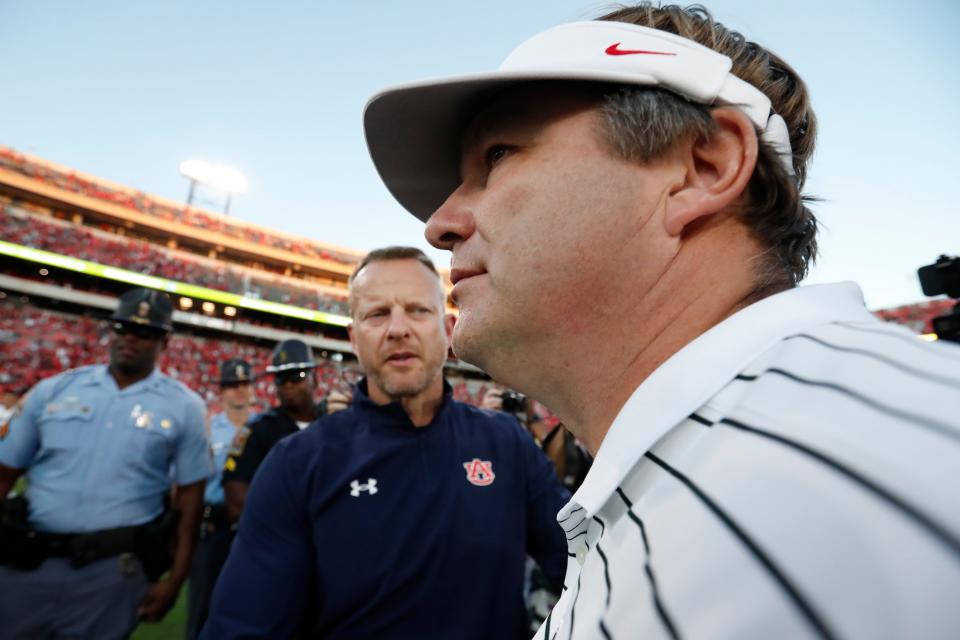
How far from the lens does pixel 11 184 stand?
93.9 feet

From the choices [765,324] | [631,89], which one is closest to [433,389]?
[631,89]

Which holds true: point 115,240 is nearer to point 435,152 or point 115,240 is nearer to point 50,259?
point 50,259

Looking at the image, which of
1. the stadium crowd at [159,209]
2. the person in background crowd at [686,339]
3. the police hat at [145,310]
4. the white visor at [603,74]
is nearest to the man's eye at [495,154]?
the person in background crowd at [686,339]

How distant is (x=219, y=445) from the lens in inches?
243

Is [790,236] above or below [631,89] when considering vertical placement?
below

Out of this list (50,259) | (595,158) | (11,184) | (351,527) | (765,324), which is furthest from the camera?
(11,184)

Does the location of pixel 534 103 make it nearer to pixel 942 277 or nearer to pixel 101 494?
pixel 942 277

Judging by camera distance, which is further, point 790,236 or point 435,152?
point 435,152

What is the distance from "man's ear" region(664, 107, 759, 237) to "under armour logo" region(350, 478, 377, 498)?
160 cm

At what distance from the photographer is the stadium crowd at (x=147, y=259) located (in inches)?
1053

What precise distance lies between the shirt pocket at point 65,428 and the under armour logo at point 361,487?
2858 millimetres

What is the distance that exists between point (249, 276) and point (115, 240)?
25.4ft

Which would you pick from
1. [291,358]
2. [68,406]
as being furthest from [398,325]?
[291,358]

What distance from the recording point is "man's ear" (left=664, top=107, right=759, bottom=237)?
0.90 metres
